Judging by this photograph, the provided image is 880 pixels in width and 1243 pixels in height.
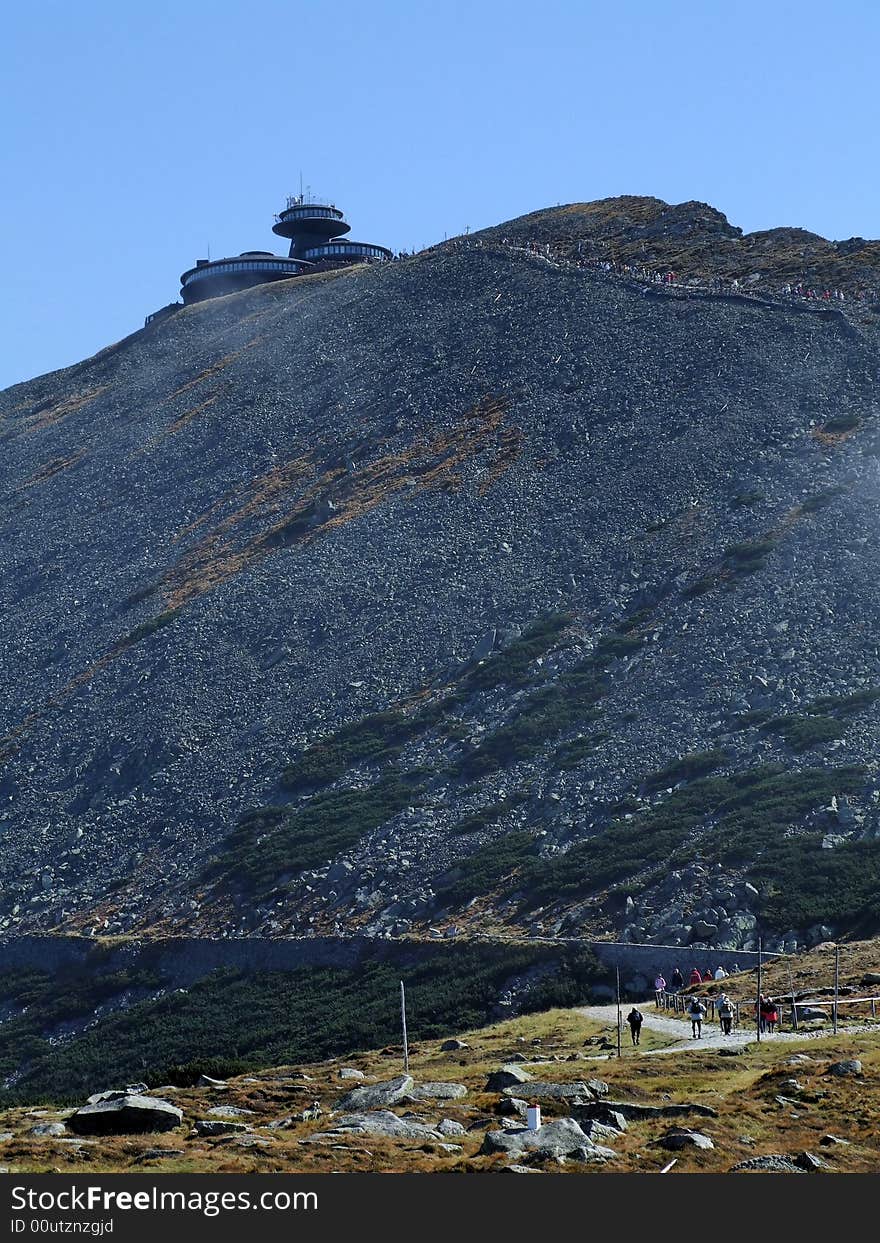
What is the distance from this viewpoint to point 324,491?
80.4 metres

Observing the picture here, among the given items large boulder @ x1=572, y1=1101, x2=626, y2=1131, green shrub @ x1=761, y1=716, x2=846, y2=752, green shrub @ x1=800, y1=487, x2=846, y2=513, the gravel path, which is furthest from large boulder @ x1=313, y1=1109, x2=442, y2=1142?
green shrub @ x1=800, y1=487, x2=846, y2=513

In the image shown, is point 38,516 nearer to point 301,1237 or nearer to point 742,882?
point 742,882

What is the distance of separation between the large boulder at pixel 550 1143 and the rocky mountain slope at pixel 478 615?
63.5 ft

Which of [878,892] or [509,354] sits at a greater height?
[509,354]

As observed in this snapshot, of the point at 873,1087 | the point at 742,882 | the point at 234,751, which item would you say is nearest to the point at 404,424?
the point at 234,751

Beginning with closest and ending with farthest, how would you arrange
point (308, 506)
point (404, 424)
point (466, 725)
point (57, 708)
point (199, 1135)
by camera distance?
1. point (199, 1135)
2. point (466, 725)
3. point (57, 708)
4. point (308, 506)
5. point (404, 424)

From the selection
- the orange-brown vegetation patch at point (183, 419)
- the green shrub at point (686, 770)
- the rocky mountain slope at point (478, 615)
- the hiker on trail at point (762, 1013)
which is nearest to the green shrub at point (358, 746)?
the rocky mountain slope at point (478, 615)

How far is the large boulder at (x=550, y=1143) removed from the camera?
21.2 meters

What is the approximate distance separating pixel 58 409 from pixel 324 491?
3635 centimetres

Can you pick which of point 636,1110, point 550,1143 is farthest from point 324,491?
point 550,1143

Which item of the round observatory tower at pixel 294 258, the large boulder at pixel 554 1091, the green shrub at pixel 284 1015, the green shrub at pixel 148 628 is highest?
the round observatory tower at pixel 294 258

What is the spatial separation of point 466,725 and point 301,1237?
4224 centimetres

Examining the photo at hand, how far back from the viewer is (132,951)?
5088 centimetres

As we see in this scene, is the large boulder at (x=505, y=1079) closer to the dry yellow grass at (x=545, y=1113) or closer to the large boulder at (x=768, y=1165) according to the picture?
the dry yellow grass at (x=545, y=1113)
